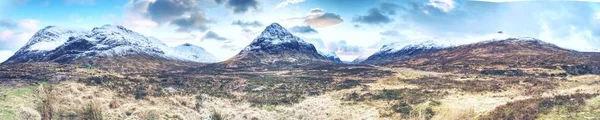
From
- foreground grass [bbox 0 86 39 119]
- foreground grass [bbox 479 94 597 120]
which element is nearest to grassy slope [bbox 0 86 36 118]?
foreground grass [bbox 0 86 39 119]

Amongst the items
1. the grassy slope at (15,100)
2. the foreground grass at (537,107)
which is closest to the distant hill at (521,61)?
the foreground grass at (537,107)

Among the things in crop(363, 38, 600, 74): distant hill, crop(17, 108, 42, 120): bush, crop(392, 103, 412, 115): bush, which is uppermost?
crop(363, 38, 600, 74): distant hill

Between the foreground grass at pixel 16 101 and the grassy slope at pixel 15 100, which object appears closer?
the foreground grass at pixel 16 101

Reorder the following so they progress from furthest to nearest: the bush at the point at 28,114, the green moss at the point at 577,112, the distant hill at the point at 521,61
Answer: the distant hill at the point at 521,61 → the bush at the point at 28,114 → the green moss at the point at 577,112

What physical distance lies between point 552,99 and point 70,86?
5013 centimetres

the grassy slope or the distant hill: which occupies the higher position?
the distant hill

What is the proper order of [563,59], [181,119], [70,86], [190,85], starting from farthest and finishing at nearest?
[563,59] < [190,85] < [70,86] < [181,119]

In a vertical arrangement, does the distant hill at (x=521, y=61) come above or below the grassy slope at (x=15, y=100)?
above

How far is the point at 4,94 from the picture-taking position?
4388cm

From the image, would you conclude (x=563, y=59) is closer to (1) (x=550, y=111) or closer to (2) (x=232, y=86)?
(2) (x=232, y=86)

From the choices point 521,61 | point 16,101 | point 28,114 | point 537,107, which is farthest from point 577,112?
point 521,61

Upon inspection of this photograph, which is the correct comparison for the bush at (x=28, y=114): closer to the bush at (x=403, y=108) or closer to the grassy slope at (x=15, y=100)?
the grassy slope at (x=15, y=100)

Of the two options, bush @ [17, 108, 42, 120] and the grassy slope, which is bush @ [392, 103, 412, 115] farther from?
the grassy slope

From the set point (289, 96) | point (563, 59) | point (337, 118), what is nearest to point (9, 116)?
point (337, 118)
